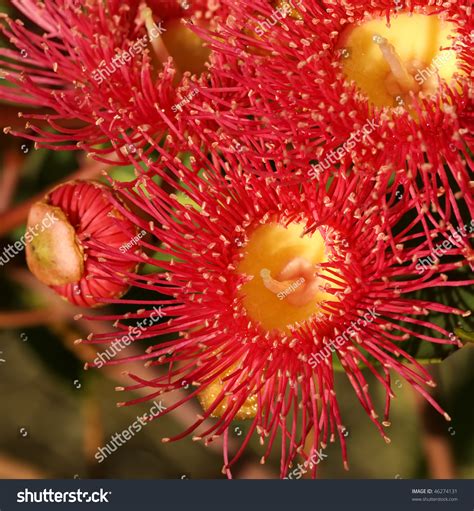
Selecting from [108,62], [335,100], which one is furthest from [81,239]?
[335,100]

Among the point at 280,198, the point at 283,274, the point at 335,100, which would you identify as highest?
the point at 335,100

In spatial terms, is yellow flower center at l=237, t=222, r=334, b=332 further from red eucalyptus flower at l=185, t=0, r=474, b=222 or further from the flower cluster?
red eucalyptus flower at l=185, t=0, r=474, b=222

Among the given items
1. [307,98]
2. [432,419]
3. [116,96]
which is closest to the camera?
[307,98]

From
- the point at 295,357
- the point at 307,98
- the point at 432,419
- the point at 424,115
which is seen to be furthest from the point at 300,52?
the point at 432,419

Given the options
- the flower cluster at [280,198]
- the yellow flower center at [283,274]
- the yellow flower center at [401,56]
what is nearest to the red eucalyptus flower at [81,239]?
the flower cluster at [280,198]

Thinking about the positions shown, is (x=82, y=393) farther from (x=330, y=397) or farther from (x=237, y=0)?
(x=237, y=0)

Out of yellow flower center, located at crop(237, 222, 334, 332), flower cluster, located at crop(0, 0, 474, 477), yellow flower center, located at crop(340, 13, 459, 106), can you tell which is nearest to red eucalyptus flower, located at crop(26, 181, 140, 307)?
flower cluster, located at crop(0, 0, 474, 477)

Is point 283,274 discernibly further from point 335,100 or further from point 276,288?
point 335,100
